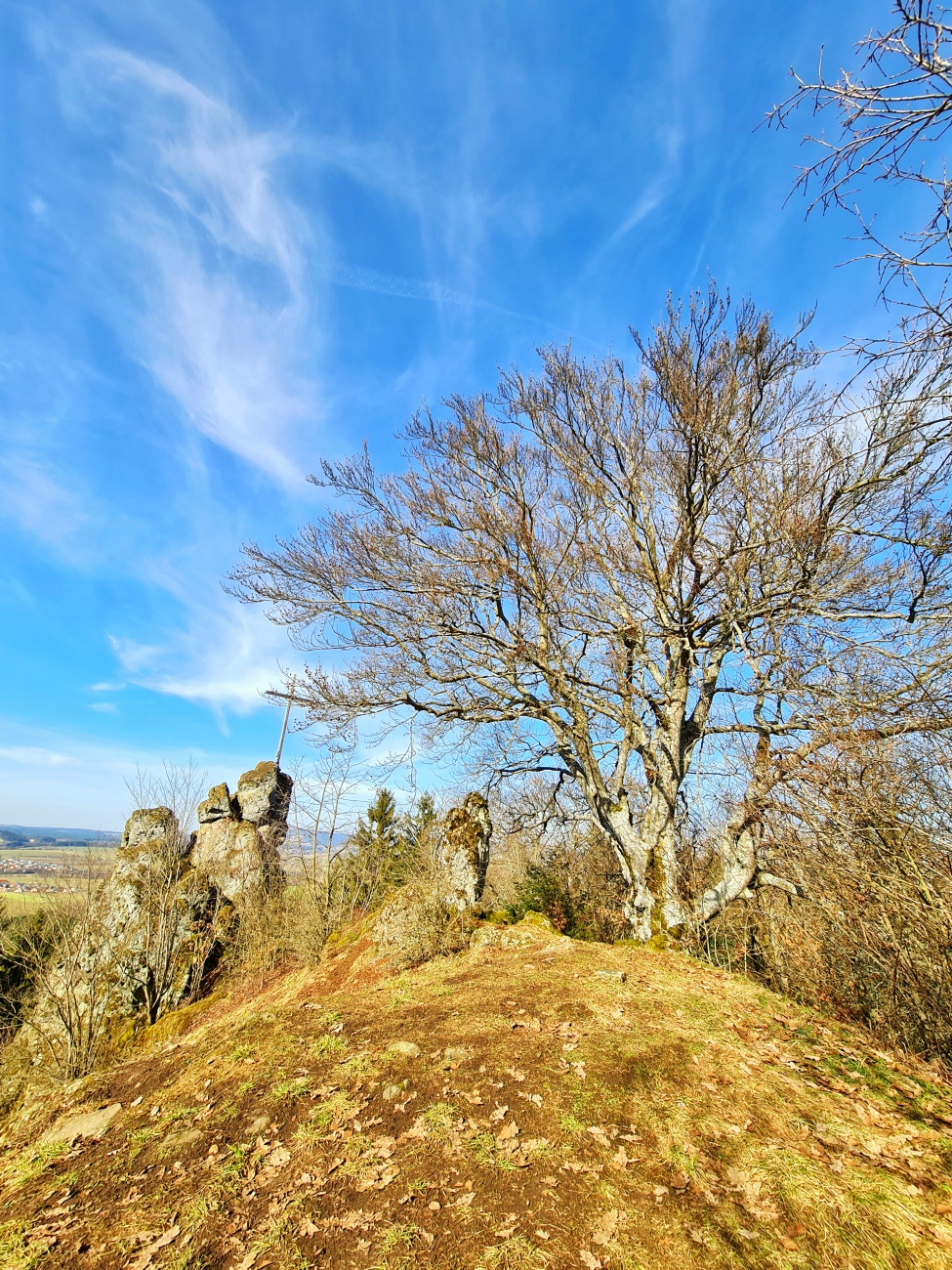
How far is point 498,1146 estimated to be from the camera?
10.4 ft

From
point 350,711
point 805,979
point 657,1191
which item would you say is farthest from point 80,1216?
point 350,711

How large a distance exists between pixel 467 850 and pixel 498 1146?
18.6 feet

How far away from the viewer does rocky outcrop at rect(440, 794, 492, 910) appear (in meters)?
8.41

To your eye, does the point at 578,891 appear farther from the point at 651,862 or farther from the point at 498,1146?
the point at 498,1146

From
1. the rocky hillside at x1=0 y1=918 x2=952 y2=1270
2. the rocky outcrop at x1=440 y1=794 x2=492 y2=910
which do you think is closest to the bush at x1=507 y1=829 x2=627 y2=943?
the rocky outcrop at x1=440 y1=794 x2=492 y2=910

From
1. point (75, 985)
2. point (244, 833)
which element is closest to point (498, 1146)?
point (75, 985)

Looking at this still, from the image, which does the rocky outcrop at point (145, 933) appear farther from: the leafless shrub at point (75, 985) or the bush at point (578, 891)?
the bush at point (578, 891)

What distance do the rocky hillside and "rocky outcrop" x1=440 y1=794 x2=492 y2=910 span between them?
332cm

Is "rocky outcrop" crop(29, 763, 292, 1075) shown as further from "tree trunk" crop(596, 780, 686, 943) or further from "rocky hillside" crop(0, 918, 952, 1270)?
"tree trunk" crop(596, 780, 686, 943)

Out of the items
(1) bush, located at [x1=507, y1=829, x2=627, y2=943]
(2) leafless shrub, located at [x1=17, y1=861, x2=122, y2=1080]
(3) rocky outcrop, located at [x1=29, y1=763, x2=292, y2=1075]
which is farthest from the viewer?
(1) bush, located at [x1=507, y1=829, x2=627, y2=943]

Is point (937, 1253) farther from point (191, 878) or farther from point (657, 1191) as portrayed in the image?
point (191, 878)

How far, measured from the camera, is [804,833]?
4.39 m

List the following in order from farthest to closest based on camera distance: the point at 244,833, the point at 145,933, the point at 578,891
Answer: the point at 244,833, the point at 578,891, the point at 145,933

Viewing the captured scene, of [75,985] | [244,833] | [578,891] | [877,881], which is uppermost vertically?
[244,833]
